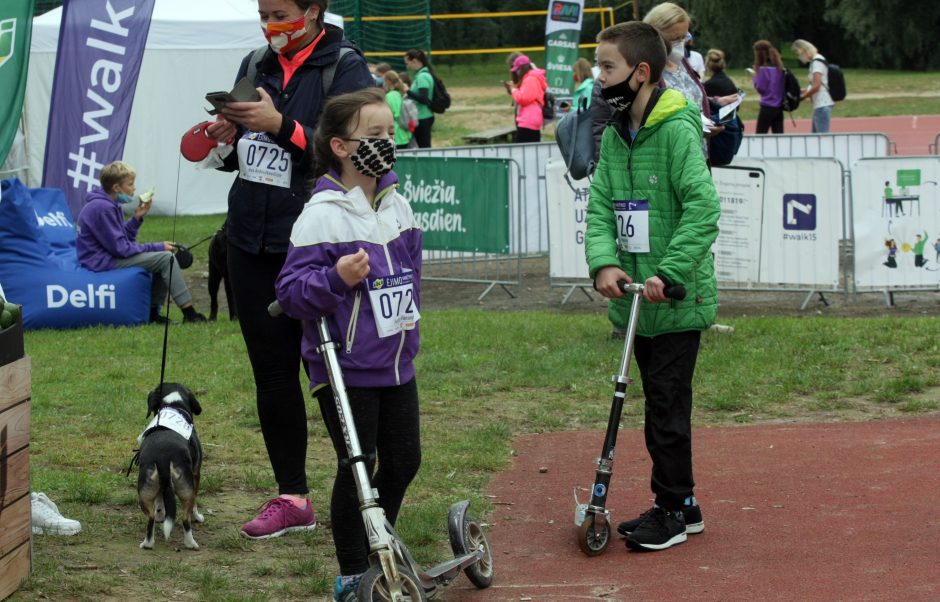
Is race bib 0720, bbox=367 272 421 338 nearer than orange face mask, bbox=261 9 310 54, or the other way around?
race bib 0720, bbox=367 272 421 338

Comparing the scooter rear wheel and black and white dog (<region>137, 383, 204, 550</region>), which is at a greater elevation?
black and white dog (<region>137, 383, 204, 550</region>)

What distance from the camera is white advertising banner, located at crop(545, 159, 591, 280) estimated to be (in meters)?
12.1

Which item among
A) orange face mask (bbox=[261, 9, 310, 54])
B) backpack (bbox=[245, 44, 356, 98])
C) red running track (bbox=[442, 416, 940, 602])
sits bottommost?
red running track (bbox=[442, 416, 940, 602])

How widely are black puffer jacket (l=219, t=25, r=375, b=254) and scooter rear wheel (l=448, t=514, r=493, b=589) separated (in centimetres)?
133

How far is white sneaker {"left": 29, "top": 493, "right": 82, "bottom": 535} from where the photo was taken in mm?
5363

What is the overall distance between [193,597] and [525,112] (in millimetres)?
17217

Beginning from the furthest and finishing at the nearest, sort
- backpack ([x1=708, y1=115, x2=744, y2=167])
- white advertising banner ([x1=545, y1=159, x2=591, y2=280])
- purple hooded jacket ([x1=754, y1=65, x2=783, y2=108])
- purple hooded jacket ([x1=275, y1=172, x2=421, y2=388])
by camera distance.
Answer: purple hooded jacket ([x1=754, y1=65, x2=783, y2=108]) → white advertising banner ([x1=545, y1=159, x2=591, y2=280]) → backpack ([x1=708, y1=115, x2=744, y2=167]) → purple hooded jacket ([x1=275, y1=172, x2=421, y2=388])

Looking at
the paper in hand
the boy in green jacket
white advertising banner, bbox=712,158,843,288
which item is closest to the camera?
the boy in green jacket

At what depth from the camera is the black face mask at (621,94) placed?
5.16 meters

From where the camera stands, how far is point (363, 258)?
406cm

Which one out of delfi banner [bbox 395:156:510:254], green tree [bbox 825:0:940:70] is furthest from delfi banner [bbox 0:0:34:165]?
green tree [bbox 825:0:940:70]

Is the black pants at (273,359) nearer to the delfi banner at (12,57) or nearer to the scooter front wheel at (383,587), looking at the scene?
the scooter front wheel at (383,587)

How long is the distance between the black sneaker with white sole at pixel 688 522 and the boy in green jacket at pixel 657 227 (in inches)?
0.9

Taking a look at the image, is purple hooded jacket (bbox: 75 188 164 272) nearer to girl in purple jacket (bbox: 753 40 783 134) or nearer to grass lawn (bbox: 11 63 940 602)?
grass lawn (bbox: 11 63 940 602)
